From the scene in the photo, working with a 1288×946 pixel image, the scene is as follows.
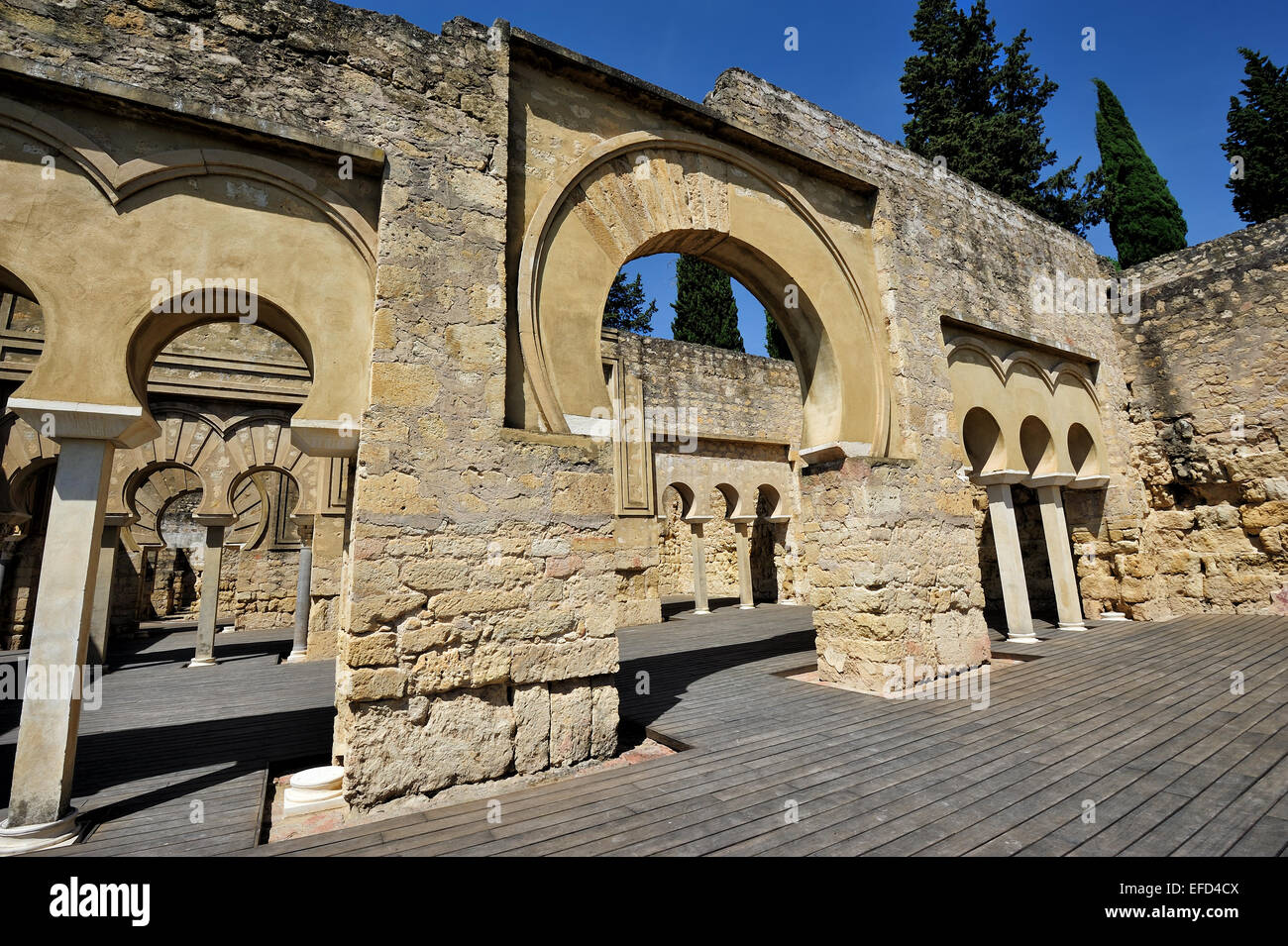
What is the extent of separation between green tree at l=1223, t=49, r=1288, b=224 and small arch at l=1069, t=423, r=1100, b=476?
11756mm

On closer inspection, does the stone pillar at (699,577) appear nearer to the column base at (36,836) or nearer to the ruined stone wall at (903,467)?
the ruined stone wall at (903,467)

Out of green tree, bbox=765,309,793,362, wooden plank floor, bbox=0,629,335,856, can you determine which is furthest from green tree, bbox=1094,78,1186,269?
wooden plank floor, bbox=0,629,335,856

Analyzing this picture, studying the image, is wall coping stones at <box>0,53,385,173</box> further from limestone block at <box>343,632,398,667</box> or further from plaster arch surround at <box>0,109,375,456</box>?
limestone block at <box>343,632,398,667</box>

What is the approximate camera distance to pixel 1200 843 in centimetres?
239

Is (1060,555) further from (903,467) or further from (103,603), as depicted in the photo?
(103,603)

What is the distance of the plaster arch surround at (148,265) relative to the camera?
301cm

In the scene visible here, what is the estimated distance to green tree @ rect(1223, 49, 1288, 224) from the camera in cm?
1445

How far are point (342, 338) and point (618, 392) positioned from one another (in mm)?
9296

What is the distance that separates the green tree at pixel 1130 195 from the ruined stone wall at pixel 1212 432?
8.08 m

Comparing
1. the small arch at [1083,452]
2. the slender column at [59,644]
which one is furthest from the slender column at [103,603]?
the small arch at [1083,452]

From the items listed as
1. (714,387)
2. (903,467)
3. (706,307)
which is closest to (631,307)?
(706,307)

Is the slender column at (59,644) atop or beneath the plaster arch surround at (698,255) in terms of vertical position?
beneath
